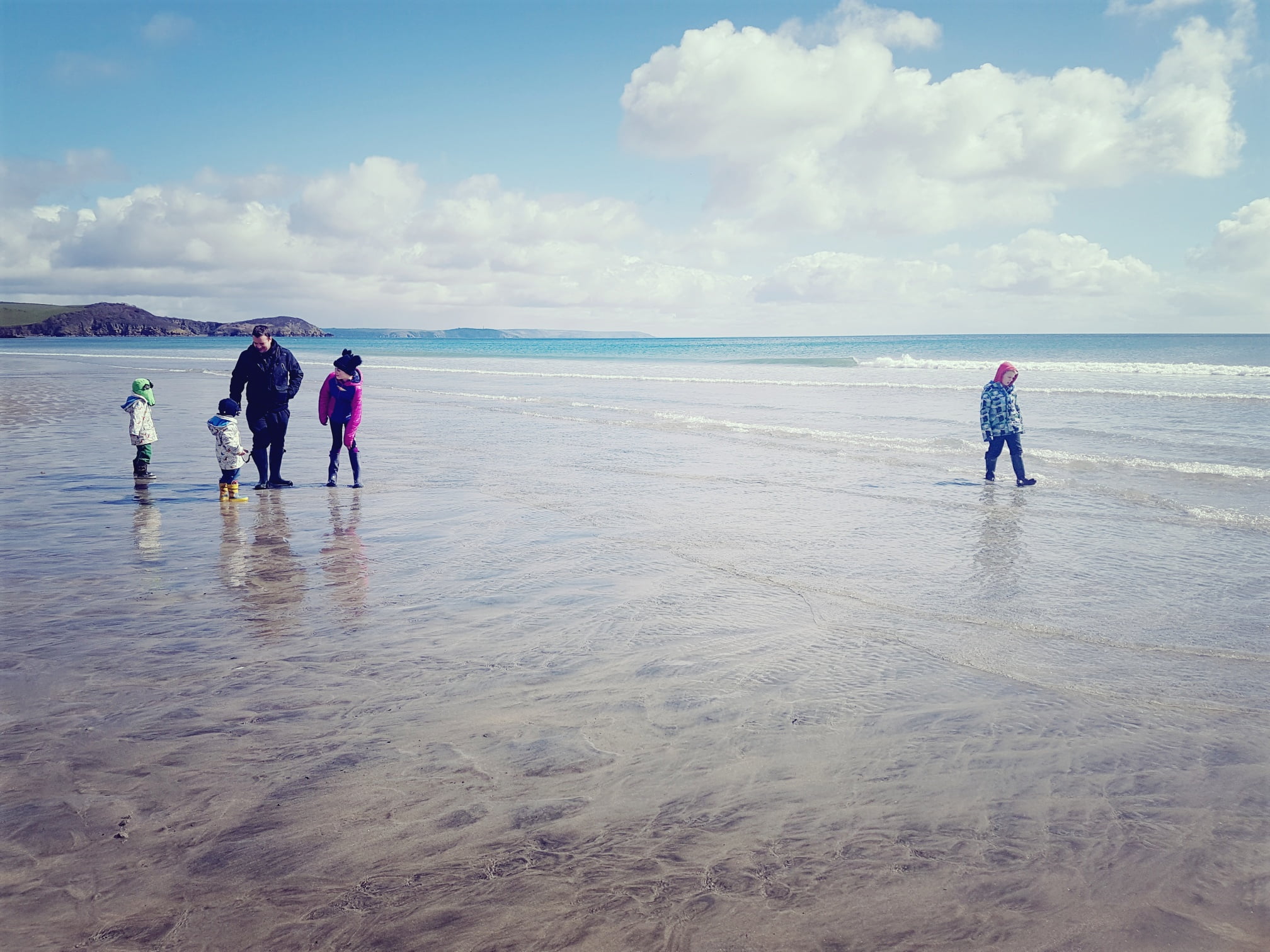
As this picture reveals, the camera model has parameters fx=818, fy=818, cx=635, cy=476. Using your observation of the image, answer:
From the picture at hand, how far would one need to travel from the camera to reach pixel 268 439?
12086 mm

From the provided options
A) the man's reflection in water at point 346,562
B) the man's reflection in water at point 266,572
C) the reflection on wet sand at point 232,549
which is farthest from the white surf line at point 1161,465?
the reflection on wet sand at point 232,549

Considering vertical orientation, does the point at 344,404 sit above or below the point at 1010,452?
above

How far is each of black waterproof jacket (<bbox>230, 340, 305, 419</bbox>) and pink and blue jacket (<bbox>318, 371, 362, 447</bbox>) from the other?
1.53 ft

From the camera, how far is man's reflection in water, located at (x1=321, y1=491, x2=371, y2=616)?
22.3ft

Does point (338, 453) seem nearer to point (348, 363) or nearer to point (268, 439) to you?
point (268, 439)

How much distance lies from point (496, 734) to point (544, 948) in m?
1.60

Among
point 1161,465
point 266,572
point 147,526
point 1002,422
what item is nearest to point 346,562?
point 266,572

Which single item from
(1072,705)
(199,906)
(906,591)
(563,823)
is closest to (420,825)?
(563,823)

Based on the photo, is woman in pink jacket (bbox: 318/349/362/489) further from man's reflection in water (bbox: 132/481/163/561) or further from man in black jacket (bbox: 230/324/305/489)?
man's reflection in water (bbox: 132/481/163/561)

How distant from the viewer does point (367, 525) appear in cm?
968

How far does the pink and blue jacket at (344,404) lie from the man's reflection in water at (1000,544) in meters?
8.69

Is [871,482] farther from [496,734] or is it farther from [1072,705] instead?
[496,734]

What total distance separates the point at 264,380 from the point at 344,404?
1129 mm

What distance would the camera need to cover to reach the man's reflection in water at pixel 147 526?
823 cm
